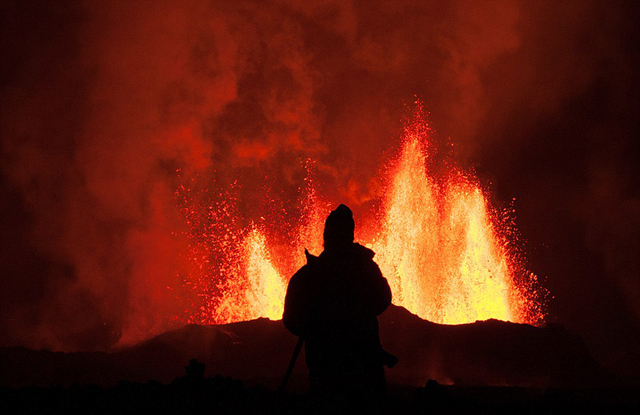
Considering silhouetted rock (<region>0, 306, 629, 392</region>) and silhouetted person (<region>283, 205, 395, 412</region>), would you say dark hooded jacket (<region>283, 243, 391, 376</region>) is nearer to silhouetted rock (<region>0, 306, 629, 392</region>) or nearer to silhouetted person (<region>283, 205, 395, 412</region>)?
silhouetted person (<region>283, 205, 395, 412</region>)

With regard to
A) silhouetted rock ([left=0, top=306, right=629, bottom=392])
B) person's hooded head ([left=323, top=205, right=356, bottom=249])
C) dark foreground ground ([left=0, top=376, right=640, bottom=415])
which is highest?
silhouetted rock ([left=0, top=306, right=629, bottom=392])

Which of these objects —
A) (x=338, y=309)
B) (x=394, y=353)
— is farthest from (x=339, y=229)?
(x=394, y=353)

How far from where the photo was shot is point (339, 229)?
18.7ft

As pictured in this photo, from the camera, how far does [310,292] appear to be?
556 cm

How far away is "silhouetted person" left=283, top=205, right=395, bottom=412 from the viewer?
17.5 ft

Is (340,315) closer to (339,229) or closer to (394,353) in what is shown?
(339,229)

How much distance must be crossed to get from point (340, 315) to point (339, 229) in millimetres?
819

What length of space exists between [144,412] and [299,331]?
1712 mm

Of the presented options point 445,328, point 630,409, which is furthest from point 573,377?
point 630,409

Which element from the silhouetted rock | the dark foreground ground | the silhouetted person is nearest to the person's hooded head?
the silhouetted person

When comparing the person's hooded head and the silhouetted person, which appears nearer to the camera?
A: the silhouetted person

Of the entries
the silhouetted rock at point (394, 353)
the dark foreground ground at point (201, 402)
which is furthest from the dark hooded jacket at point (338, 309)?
the silhouetted rock at point (394, 353)

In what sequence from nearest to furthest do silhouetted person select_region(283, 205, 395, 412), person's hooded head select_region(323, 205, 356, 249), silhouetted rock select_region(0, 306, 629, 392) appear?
silhouetted person select_region(283, 205, 395, 412) → person's hooded head select_region(323, 205, 356, 249) → silhouetted rock select_region(0, 306, 629, 392)

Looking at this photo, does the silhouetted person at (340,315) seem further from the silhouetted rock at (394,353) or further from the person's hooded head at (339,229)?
the silhouetted rock at (394,353)
